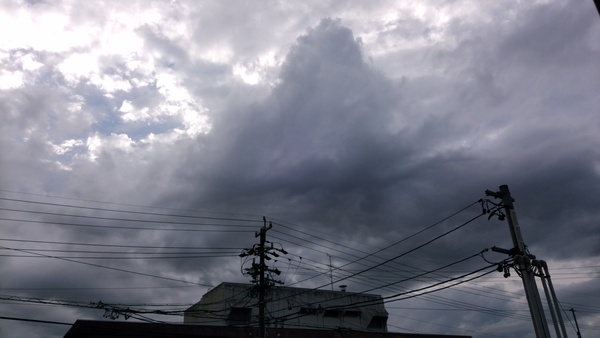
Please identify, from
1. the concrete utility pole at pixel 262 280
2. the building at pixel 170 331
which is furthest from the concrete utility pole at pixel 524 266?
the building at pixel 170 331

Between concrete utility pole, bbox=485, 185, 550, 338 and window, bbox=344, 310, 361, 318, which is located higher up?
window, bbox=344, 310, 361, 318

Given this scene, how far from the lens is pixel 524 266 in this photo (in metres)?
19.1

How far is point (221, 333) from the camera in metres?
38.9

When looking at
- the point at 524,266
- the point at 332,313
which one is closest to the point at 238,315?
the point at 332,313

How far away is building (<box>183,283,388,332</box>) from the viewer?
176ft

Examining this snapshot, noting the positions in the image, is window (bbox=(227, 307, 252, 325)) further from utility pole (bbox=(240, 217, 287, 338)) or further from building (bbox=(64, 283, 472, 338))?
utility pole (bbox=(240, 217, 287, 338))

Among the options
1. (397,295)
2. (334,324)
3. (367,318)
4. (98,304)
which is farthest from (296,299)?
(397,295)

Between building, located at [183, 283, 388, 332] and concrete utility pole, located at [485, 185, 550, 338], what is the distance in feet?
108

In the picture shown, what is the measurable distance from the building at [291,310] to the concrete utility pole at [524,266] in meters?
33.0

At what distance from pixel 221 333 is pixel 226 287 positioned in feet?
53.8

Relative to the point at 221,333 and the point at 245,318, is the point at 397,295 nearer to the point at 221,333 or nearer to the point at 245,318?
the point at 221,333

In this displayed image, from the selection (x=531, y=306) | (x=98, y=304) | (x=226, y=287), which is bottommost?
(x=531, y=306)

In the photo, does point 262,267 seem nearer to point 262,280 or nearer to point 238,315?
point 262,280

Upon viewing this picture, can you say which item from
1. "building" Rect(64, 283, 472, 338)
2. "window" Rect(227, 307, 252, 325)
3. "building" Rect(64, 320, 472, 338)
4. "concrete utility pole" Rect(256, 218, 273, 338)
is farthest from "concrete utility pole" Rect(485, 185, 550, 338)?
"window" Rect(227, 307, 252, 325)
